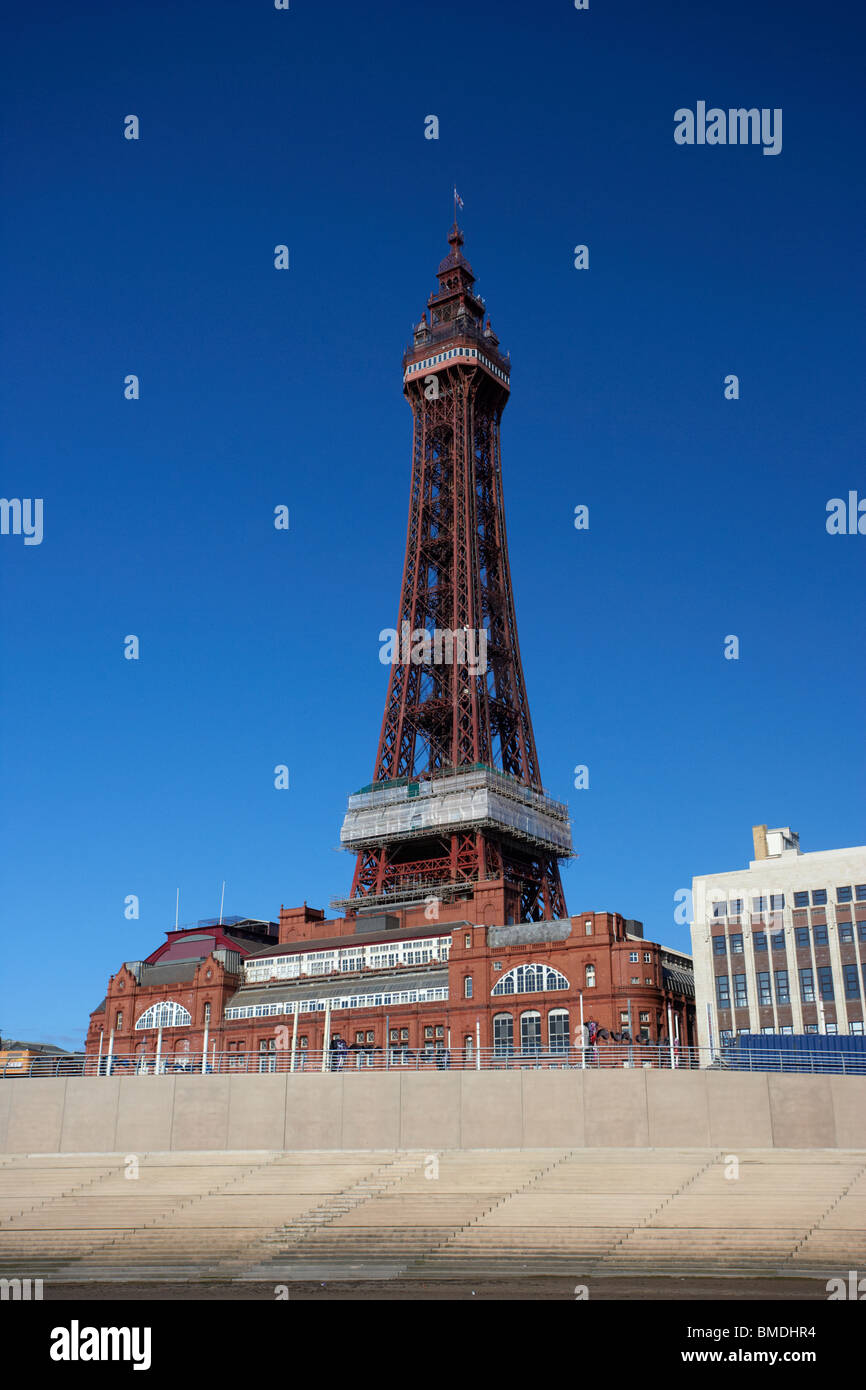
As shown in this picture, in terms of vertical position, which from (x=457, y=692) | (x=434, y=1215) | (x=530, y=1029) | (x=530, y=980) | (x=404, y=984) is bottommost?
(x=434, y=1215)

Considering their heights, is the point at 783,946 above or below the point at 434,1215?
above

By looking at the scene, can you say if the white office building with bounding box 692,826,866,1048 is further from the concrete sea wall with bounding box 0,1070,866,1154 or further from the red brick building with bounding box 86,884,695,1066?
the concrete sea wall with bounding box 0,1070,866,1154

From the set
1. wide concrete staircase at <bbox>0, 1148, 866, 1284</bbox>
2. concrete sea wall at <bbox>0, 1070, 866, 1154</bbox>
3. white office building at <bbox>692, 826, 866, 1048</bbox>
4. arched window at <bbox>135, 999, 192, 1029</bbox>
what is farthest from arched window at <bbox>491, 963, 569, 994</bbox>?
wide concrete staircase at <bbox>0, 1148, 866, 1284</bbox>

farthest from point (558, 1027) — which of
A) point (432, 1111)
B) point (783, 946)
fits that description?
point (432, 1111)

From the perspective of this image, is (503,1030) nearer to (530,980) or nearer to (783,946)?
(530,980)

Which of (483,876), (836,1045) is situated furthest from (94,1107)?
(483,876)
